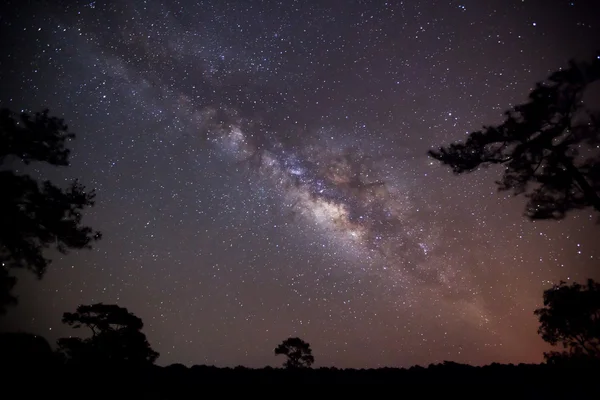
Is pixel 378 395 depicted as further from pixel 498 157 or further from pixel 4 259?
pixel 4 259

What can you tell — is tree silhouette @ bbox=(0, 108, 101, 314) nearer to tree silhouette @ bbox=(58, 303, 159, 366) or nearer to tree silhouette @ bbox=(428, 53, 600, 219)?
tree silhouette @ bbox=(58, 303, 159, 366)

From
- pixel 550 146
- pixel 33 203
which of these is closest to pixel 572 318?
pixel 550 146

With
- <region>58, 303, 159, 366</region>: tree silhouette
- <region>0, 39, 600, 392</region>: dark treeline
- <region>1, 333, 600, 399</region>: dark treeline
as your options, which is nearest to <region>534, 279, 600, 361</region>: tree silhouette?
<region>0, 39, 600, 392</region>: dark treeline

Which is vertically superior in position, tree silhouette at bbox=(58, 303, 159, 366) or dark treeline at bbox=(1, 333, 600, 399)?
tree silhouette at bbox=(58, 303, 159, 366)

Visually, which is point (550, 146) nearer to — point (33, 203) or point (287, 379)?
point (287, 379)

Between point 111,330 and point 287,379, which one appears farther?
point 111,330

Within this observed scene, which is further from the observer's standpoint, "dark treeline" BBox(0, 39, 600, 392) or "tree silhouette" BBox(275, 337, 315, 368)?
"tree silhouette" BBox(275, 337, 315, 368)

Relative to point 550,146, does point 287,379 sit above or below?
below

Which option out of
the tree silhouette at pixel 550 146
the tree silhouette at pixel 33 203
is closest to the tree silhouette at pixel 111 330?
the tree silhouette at pixel 33 203

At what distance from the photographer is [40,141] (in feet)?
55.8

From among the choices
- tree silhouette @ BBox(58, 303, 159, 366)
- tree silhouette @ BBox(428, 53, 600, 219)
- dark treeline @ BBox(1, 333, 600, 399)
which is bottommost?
dark treeline @ BBox(1, 333, 600, 399)

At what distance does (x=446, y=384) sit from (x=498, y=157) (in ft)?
35.7

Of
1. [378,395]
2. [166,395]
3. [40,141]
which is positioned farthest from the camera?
[40,141]

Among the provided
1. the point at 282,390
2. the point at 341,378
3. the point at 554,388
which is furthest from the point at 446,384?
the point at 282,390
